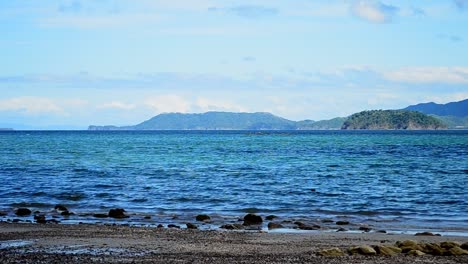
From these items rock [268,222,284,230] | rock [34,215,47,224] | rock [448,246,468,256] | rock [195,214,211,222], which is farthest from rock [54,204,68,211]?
rock [448,246,468,256]

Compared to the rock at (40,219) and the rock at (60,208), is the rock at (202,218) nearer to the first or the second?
the rock at (40,219)

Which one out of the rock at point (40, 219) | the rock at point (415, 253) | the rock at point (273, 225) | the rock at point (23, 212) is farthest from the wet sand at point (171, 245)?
the rock at point (23, 212)

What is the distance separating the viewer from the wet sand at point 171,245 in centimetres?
1702

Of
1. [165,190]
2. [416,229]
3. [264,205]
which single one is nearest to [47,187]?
[165,190]

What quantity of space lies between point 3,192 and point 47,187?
3.01 metres

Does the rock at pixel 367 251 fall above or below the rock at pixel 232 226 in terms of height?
above

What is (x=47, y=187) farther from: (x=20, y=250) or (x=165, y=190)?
(x=20, y=250)

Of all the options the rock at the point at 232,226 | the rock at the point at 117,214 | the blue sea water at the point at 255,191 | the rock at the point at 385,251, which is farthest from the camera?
the blue sea water at the point at 255,191

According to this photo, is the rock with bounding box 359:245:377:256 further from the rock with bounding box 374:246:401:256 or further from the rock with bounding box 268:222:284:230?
the rock with bounding box 268:222:284:230

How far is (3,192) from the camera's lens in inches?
1555

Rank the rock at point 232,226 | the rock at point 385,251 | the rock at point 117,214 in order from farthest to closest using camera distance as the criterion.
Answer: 1. the rock at point 117,214
2. the rock at point 232,226
3. the rock at point 385,251

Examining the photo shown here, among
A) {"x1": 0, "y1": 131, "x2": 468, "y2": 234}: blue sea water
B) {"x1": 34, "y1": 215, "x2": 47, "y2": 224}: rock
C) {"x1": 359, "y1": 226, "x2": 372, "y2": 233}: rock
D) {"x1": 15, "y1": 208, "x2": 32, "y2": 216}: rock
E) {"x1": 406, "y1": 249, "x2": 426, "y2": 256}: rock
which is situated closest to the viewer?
{"x1": 406, "y1": 249, "x2": 426, "y2": 256}: rock

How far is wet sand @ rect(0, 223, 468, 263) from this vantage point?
55.8ft

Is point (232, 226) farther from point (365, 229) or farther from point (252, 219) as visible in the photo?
point (365, 229)
